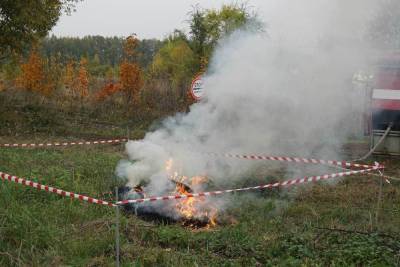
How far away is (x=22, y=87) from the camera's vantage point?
69.2 feet

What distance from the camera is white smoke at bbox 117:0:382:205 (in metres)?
10.4

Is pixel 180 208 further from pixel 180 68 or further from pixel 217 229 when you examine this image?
pixel 180 68

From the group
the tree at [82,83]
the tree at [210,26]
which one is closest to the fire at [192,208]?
the tree at [210,26]

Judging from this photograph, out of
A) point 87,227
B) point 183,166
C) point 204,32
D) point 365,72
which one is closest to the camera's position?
point 87,227

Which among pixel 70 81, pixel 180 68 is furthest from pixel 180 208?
pixel 180 68

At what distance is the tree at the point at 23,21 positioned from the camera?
16.9 metres

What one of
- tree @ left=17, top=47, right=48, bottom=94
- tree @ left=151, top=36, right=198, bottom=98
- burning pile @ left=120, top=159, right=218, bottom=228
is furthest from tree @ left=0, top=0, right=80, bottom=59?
burning pile @ left=120, top=159, right=218, bottom=228

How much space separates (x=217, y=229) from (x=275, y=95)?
4.89 m

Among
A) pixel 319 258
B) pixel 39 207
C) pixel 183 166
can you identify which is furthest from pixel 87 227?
pixel 319 258

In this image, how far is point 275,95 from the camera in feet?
37.2

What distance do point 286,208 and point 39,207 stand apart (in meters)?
4.16

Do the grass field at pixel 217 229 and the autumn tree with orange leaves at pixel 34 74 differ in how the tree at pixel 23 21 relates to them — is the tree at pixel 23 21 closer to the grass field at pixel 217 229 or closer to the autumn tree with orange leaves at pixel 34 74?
the autumn tree with orange leaves at pixel 34 74

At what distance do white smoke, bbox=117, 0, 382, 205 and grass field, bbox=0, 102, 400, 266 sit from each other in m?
1.33

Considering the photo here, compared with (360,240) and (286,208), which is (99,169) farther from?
(360,240)
